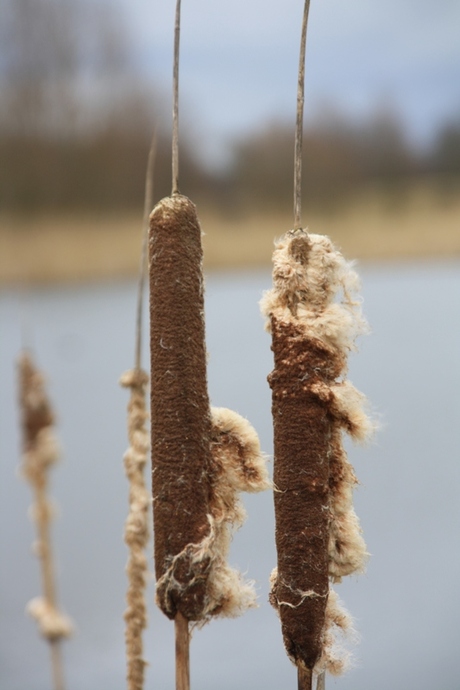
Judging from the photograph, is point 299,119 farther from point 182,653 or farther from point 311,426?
point 182,653

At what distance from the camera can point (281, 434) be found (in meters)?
0.87

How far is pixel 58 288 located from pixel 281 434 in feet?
7.42

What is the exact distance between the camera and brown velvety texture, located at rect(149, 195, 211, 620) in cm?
84

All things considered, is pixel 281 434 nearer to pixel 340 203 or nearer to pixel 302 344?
pixel 302 344

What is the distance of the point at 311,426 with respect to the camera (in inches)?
33.8

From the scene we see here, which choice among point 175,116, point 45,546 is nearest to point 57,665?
point 45,546

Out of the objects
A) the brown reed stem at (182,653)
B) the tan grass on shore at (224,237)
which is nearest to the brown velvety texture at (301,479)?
the brown reed stem at (182,653)

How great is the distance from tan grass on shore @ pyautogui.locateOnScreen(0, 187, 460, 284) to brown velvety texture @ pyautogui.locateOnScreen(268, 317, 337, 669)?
66.5 inches

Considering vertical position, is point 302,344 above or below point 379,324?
below

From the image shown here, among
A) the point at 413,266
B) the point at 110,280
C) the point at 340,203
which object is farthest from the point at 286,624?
the point at 340,203

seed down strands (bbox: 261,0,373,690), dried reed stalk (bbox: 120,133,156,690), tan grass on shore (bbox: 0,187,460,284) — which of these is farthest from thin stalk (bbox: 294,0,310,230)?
tan grass on shore (bbox: 0,187,460,284)

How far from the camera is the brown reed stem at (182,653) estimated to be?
875 millimetres

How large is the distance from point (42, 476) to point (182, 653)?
27 cm

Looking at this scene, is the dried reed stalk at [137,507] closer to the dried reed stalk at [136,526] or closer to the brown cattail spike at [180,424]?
the dried reed stalk at [136,526]
